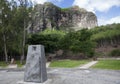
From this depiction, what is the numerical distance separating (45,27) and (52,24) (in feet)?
10.6

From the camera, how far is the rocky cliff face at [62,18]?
57.9 meters

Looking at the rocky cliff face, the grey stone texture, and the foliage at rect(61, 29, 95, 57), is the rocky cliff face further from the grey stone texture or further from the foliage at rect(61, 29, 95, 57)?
the grey stone texture

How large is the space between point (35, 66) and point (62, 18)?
56448 mm

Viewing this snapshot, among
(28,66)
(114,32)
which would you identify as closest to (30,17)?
(28,66)

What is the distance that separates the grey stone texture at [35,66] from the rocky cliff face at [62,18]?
43.2m

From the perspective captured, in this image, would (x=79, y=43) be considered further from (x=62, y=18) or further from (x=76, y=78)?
(x=62, y=18)

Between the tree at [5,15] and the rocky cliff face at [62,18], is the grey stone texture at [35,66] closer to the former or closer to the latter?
the tree at [5,15]

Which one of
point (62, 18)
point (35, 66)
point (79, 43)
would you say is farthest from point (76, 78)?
point (62, 18)

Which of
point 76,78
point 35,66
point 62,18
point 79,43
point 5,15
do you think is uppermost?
point 62,18

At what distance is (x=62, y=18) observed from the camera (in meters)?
64.6

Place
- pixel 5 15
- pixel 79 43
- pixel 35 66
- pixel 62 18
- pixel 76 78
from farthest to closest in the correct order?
pixel 62 18 → pixel 79 43 → pixel 5 15 → pixel 76 78 → pixel 35 66

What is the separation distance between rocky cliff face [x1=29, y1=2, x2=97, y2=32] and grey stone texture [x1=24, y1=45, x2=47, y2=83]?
43.2 meters

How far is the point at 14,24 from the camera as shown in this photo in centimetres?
2114

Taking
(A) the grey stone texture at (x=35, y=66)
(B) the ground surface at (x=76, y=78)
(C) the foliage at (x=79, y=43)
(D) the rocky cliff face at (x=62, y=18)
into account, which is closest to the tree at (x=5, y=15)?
(C) the foliage at (x=79, y=43)
